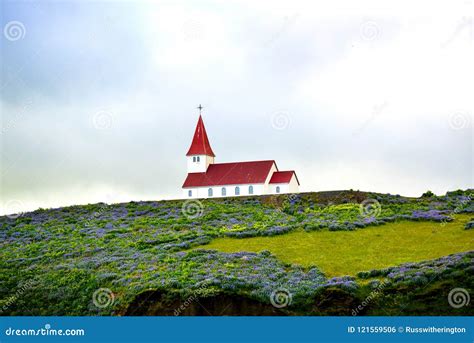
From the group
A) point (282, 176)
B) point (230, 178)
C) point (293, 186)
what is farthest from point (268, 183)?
point (230, 178)

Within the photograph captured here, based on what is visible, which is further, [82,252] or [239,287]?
[82,252]

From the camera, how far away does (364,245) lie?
39969 millimetres

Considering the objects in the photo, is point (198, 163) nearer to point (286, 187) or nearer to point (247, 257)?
point (286, 187)

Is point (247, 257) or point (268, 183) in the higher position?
point (268, 183)

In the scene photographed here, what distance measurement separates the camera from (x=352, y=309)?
29.5 meters

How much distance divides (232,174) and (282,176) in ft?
16.0

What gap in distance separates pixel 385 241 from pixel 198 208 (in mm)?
19997

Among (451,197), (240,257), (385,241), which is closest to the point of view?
(240,257)

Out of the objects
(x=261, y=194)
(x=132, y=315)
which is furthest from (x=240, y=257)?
(x=261, y=194)

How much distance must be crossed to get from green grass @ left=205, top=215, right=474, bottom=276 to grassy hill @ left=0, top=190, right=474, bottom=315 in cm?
7

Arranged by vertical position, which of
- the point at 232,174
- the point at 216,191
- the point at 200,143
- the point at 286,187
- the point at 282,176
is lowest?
the point at 286,187

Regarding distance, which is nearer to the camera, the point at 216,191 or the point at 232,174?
the point at 216,191
